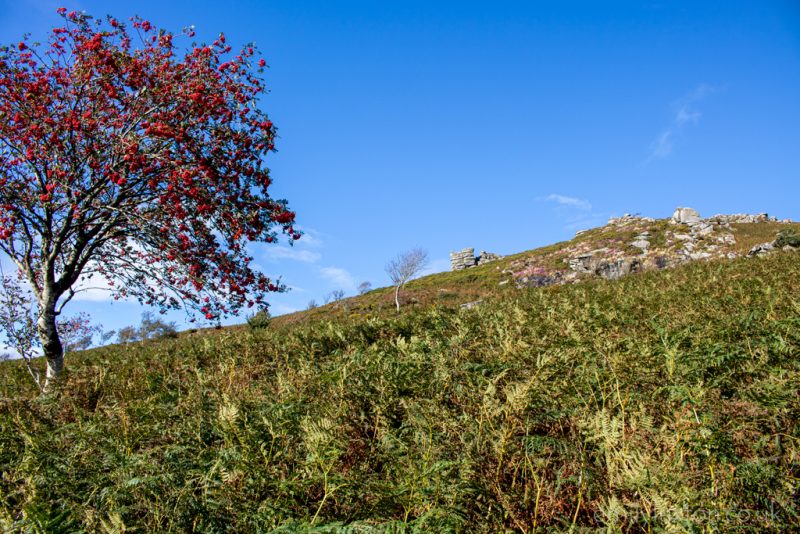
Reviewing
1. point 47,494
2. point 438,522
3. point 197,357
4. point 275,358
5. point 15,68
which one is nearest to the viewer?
point 438,522

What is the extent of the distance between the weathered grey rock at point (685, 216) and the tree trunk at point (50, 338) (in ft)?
194

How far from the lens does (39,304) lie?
34.0 feet

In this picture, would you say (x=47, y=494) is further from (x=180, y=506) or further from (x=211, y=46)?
(x=211, y=46)

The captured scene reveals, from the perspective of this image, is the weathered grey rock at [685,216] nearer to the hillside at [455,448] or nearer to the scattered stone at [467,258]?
the scattered stone at [467,258]

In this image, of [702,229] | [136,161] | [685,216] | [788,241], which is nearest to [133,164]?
[136,161]

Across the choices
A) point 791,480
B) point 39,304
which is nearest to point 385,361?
point 791,480

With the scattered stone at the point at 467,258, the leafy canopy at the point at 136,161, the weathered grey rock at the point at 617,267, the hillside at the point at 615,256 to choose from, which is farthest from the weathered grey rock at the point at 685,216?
the leafy canopy at the point at 136,161

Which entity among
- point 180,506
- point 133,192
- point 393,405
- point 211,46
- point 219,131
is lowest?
point 180,506

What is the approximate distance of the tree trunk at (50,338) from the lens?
32.4 feet

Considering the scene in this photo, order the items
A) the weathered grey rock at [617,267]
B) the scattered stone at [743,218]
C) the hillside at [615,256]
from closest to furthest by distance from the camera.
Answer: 1. the weathered grey rock at [617,267]
2. the hillside at [615,256]
3. the scattered stone at [743,218]

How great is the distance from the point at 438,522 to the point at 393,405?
5.97 ft

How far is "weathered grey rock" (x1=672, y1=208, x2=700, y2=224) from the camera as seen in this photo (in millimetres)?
53344

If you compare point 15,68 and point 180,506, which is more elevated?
point 15,68

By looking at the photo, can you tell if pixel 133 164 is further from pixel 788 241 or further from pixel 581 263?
pixel 581 263
